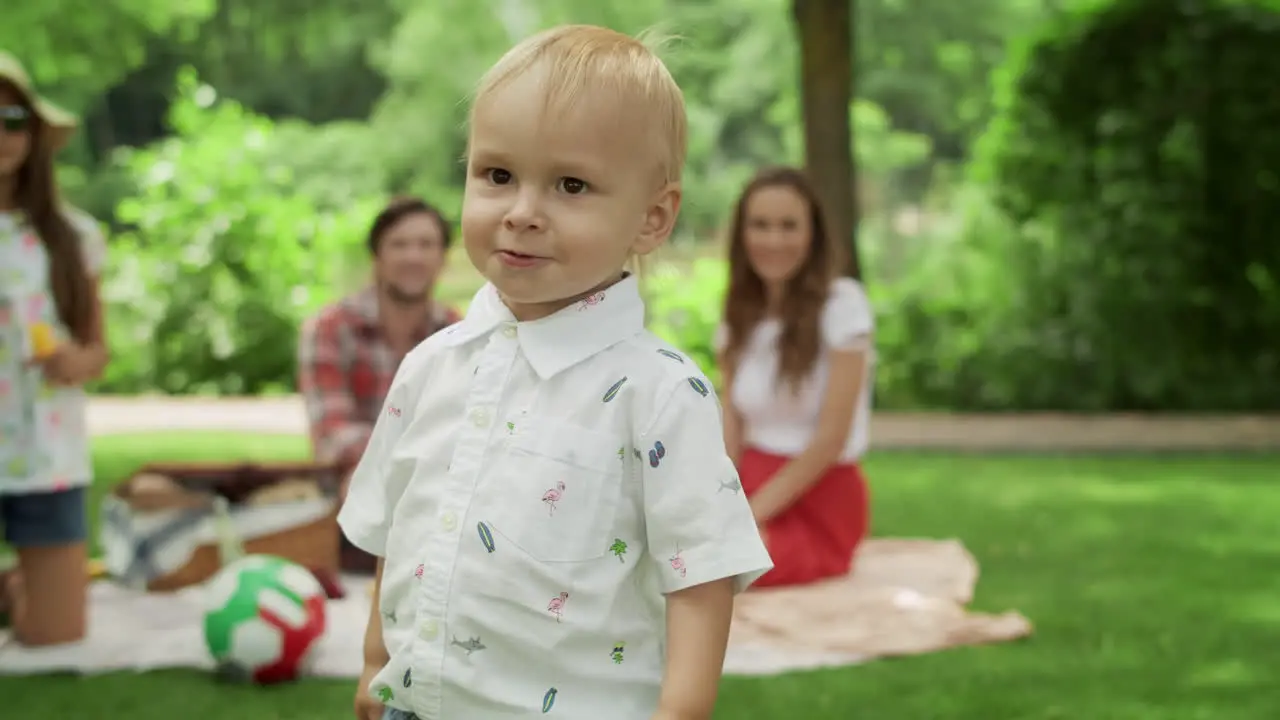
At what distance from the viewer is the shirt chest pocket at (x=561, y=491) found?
1.92 metres

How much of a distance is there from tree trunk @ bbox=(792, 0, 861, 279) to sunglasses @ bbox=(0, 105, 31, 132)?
266 inches

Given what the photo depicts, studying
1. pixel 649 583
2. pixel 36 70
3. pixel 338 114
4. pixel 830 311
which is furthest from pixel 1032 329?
pixel 338 114

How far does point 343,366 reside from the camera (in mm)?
6043

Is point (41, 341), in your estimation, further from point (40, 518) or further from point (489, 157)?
point (489, 157)

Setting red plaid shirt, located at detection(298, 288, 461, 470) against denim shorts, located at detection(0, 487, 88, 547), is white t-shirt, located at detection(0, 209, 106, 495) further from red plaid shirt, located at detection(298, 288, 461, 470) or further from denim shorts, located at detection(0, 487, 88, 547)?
red plaid shirt, located at detection(298, 288, 461, 470)

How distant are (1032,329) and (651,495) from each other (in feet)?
32.1

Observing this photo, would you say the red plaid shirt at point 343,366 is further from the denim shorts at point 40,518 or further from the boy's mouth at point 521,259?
the boy's mouth at point 521,259

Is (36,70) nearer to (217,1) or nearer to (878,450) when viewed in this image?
(878,450)

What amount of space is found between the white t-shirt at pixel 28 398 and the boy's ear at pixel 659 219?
3.27m

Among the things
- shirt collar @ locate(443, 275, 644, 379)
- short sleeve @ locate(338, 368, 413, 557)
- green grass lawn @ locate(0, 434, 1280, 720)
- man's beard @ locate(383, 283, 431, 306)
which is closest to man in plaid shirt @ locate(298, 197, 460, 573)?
man's beard @ locate(383, 283, 431, 306)

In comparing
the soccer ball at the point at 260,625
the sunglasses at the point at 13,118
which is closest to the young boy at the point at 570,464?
the soccer ball at the point at 260,625

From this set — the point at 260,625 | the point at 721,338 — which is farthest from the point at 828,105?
the point at 260,625

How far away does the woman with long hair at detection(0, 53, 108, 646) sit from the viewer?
4688 millimetres

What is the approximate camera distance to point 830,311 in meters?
5.66
